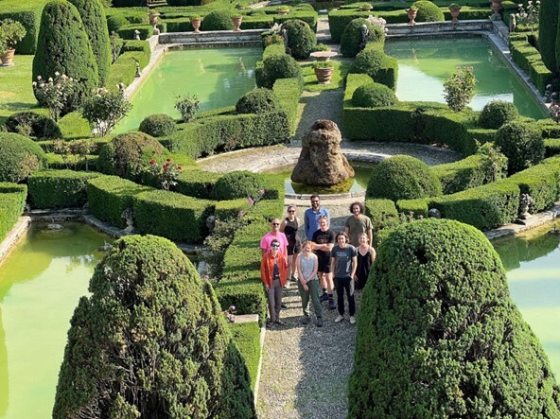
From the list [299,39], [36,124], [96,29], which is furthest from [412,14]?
[36,124]

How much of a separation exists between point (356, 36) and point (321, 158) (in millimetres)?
15135

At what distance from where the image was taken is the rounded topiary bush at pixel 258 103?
81.5 feet

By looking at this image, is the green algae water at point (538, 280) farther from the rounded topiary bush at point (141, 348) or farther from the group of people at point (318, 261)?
the rounded topiary bush at point (141, 348)

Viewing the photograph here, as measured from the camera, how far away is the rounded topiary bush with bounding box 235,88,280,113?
24.8m

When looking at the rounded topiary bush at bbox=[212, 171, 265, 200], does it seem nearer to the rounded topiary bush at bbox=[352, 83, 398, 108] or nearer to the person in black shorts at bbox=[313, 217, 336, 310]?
the person in black shorts at bbox=[313, 217, 336, 310]

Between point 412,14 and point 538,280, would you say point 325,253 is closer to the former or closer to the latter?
point 538,280

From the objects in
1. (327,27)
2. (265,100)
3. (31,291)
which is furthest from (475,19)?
(31,291)

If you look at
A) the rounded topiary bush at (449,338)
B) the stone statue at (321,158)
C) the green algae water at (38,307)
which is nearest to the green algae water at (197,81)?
the stone statue at (321,158)

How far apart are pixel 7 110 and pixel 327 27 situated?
18983mm

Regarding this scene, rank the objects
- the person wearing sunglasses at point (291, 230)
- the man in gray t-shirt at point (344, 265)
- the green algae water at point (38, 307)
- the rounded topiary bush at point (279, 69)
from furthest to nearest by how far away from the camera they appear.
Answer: the rounded topiary bush at point (279, 69) → the person wearing sunglasses at point (291, 230) → the green algae water at point (38, 307) → the man in gray t-shirt at point (344, 265)

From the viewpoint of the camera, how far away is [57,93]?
2539 centimetres

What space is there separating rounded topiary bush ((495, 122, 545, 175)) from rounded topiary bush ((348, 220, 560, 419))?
1304cm

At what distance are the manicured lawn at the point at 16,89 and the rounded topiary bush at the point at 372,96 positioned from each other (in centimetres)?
811

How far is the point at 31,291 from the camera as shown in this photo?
16547 mm
